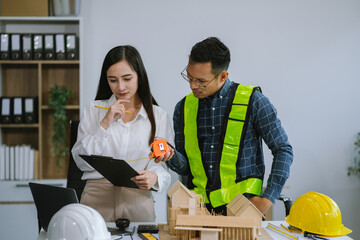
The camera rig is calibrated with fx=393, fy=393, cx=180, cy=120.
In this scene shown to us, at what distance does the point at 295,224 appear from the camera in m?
1.78

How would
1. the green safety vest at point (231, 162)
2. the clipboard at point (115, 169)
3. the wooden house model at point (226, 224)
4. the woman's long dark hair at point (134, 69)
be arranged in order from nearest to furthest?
the wooden house model at point (226, 224), the clipboard at point (115, 169), the green safety vest at point (231, 162), the woman's long dark hair at point (134, 69)

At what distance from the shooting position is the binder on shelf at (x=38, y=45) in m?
3.43

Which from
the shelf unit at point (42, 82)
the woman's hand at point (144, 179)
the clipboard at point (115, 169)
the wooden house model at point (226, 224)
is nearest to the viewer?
the wooden house model at point (226, 224)

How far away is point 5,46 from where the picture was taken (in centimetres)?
341

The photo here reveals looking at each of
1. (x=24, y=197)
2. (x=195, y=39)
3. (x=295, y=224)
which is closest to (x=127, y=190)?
(x=295, y=224)

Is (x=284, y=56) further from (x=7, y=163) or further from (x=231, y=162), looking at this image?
(x=7, y=163)

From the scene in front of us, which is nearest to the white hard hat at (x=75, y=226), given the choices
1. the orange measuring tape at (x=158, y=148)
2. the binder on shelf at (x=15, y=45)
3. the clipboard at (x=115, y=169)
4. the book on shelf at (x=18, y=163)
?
the clipboard at (x=115, y=169)

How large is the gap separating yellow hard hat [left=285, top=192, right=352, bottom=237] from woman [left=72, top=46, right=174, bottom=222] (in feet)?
2.25

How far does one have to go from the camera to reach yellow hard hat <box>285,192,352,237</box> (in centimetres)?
168

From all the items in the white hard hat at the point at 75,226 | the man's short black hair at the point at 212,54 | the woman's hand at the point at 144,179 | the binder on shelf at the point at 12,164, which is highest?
the man's short black hair at the point at 212,54

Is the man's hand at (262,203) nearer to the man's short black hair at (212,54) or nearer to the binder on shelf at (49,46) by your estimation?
the man's short black hair at (212,54)

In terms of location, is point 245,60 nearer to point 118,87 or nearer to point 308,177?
point 308,177

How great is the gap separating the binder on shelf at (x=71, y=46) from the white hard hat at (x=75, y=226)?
7.46 ft

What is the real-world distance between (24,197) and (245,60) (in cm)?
234
